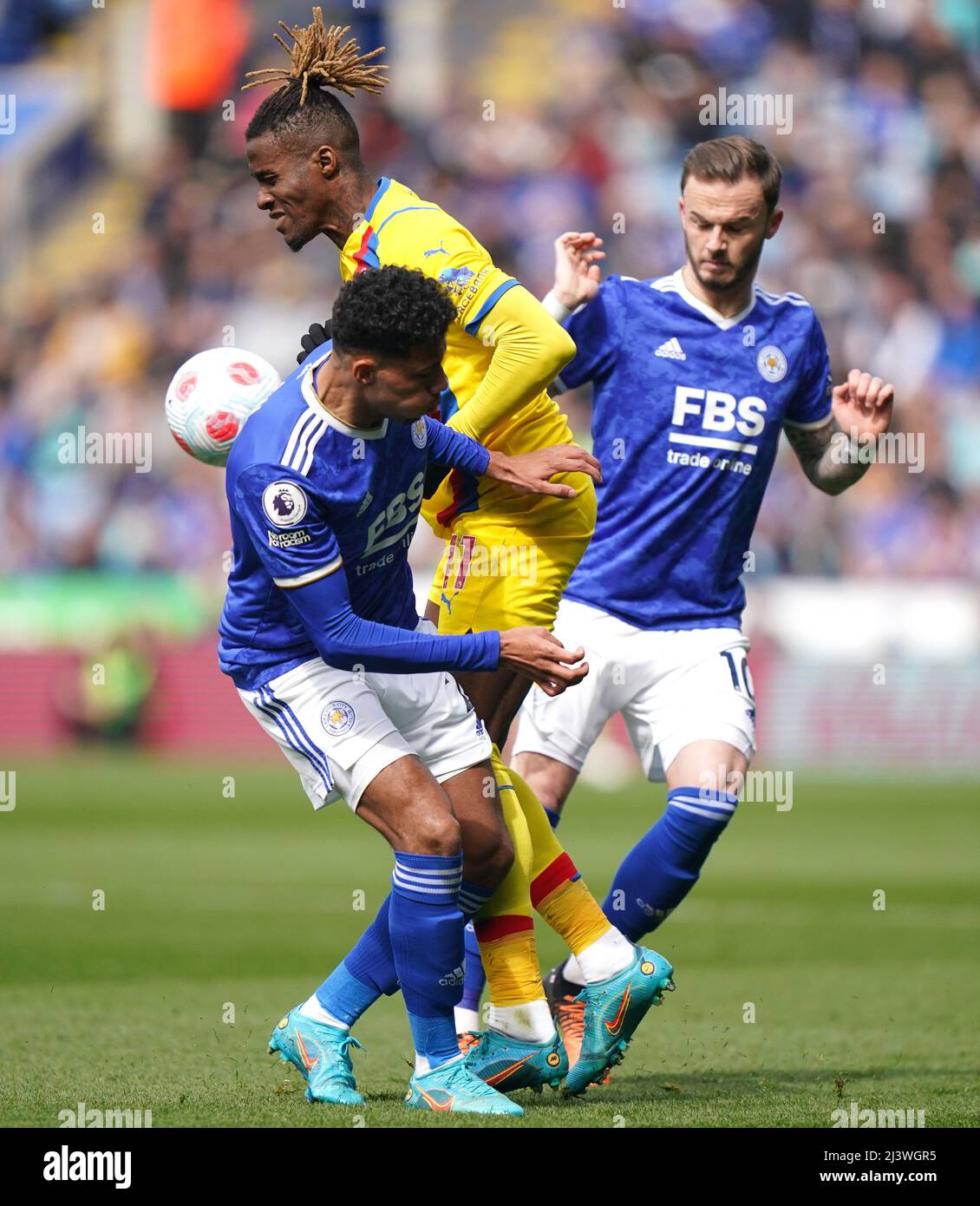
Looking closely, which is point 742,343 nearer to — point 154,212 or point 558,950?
point 558,950

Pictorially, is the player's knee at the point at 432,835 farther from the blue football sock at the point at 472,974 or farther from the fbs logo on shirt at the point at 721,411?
the fbs logo on shirt at the point at 721,411

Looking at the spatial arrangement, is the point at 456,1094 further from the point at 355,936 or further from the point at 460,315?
the point at 355,936

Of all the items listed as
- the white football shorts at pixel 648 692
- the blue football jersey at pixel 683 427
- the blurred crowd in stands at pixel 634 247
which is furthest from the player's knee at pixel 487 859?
the blurred crowd in stands at pixel 634 247

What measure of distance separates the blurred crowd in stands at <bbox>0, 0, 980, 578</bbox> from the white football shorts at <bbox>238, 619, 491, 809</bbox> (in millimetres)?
16267

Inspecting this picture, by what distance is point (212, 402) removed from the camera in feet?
19.0

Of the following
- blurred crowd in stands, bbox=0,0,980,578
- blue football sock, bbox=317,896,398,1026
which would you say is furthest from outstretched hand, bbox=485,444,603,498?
blurred crowd in stands, bbox=0,0,980,578

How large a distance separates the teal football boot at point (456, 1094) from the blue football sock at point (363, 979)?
19.4 inches

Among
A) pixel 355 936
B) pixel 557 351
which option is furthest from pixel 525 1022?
pixel 355 936

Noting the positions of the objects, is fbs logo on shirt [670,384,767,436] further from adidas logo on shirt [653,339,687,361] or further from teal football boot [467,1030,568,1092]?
teal football boot [467,1030,568,1092]

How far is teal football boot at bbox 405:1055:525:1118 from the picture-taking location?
17.1ft

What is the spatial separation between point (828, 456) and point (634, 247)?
1721 cm

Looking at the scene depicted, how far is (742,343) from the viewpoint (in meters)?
6.68

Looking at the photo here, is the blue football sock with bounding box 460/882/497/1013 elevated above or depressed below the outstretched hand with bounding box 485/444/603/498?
below

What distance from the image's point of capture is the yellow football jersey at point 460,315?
5.60 meters
